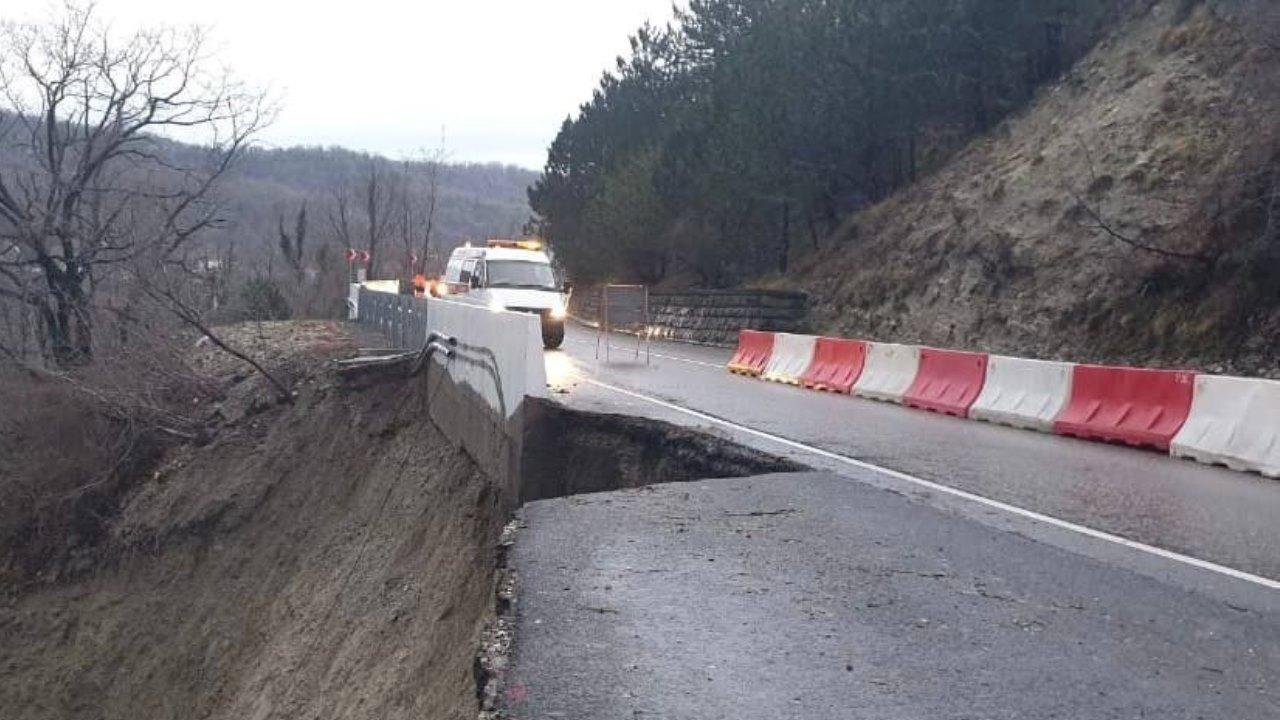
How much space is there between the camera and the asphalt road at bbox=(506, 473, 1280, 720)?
4684mm

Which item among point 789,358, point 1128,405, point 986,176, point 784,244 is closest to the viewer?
point 1128,405

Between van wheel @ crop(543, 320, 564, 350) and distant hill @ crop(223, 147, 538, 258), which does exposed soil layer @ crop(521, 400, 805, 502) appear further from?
distant hill @ crop(223, 147, 538, 258)

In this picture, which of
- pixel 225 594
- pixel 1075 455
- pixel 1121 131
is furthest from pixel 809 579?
pixel 1121 131

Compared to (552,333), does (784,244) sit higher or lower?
higher

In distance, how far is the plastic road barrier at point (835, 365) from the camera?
59.0 feet

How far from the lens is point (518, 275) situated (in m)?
25.1

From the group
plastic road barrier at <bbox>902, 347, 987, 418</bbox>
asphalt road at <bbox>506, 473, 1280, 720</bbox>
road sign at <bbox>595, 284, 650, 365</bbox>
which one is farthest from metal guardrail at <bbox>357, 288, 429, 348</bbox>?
asphalt road at <bbox>506, 473, 1280, 720</bbox>

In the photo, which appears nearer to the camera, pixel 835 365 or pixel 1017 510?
pixel 1017 510

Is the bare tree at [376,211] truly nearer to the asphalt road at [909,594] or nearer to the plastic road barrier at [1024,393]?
the plastic road barrier at [1024,393]

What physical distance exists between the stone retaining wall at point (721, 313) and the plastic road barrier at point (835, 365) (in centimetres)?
1129

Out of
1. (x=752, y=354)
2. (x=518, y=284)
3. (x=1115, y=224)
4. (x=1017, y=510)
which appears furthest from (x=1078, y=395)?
(x=518, y=284)

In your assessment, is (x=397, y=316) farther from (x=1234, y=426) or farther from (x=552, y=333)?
(x=1234, y=426)

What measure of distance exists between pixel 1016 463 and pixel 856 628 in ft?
18.3

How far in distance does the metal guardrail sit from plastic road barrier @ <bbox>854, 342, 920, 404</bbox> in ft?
24.9
